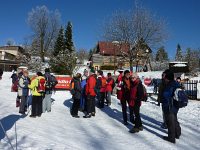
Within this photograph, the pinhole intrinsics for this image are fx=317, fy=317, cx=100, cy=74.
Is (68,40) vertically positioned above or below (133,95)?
above

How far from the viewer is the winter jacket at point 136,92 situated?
9.77m

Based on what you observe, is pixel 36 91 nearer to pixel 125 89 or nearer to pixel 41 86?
pixel 41 86

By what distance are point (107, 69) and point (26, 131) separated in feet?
195

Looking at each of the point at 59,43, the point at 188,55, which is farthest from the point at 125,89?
the point at 188,55

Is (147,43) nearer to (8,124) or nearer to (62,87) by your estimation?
(62,87)

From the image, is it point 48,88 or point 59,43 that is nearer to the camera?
point 48,88

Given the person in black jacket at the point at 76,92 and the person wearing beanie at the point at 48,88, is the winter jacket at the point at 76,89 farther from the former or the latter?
the person wearing beanie at the point at 48,88

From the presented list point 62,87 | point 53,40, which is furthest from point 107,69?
point 62,87

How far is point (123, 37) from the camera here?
4666 cm

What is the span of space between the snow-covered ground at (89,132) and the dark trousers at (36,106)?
0.28 meters

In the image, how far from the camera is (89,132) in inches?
388

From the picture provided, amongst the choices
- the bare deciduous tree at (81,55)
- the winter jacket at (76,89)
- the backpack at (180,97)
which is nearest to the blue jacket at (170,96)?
the backpack at (180,97)

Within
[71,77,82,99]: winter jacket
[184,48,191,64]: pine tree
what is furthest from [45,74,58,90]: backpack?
[184,48,191,64]: pine tree

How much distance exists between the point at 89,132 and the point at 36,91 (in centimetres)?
331
